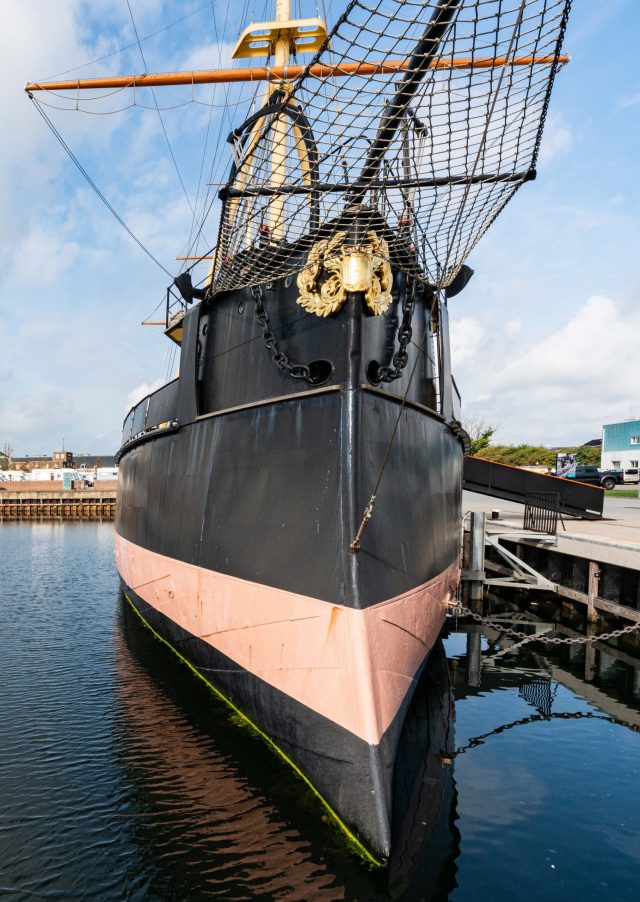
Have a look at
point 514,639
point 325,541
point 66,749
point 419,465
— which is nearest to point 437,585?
point 419,465

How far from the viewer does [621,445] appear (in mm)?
51125

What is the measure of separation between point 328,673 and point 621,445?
177ft

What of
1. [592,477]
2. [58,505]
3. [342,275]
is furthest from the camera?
[58,505]

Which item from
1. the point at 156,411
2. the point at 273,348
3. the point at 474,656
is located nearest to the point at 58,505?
the point at 156,411

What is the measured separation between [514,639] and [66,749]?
26.2 ft

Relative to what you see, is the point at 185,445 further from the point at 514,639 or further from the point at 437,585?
the point at 514,639

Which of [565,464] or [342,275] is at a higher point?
[342,275]

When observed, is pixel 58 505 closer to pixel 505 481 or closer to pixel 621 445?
pixel 505 481

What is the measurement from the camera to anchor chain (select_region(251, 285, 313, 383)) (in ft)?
17.6

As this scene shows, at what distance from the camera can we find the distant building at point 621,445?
49.2 meters

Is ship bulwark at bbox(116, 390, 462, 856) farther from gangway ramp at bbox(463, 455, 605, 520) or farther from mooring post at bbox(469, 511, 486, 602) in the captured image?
gangway ramp at bbox(463, 455, 605, 520)

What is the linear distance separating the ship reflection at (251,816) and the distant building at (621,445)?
49499mm

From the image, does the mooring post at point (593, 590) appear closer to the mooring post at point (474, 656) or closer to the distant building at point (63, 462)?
the mooring post at point (474, 656)

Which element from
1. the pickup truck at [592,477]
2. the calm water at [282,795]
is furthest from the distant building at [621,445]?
the calm water at [282,795]
